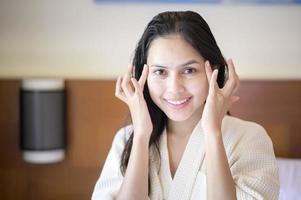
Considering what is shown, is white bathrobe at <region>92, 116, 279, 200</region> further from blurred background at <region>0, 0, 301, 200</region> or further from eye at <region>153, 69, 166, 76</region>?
blurred background at <region>0, 0, 301, 200</region>

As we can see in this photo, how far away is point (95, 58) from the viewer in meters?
1.81

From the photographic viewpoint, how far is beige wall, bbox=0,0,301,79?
1794mm

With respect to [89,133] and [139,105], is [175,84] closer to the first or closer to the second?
[139,105]

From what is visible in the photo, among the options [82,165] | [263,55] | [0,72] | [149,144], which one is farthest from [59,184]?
[263,55]

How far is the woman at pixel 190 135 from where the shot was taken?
1.03 m

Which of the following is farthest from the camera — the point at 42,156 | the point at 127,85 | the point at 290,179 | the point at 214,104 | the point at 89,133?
the point at 89,133

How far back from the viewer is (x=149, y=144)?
1.25 metres

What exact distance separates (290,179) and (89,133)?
0.93m

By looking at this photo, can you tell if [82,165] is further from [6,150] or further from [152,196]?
[152,196]

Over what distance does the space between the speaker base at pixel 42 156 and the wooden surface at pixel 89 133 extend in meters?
0.07

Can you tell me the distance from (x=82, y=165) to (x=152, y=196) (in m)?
0.73

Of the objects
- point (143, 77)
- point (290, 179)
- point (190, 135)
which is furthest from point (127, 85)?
point (290, 179)

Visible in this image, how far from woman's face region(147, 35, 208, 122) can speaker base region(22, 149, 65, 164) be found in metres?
0.78

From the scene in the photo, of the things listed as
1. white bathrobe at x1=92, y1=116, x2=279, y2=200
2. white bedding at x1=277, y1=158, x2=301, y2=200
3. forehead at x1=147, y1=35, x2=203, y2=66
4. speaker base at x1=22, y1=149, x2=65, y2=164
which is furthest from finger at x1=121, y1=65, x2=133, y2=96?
white bedding at x1=277, y1=158, x2=301, y2=200
